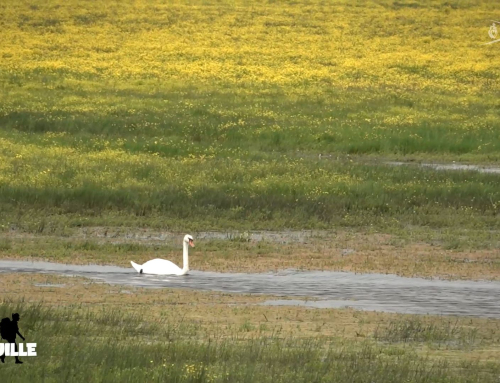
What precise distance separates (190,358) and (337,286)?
5635 mm

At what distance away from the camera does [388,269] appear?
55.9ft

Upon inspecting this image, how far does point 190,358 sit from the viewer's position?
10.2 m

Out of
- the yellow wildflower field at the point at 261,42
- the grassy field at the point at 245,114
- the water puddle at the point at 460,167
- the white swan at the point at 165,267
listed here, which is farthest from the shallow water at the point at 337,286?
the yellow wildflower field at the point at 261,42

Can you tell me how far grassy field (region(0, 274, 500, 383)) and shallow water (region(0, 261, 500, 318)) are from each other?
0.57 meters

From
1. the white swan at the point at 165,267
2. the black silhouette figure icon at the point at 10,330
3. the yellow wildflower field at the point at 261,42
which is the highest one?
the yellow wildflower field at the point at 261,42

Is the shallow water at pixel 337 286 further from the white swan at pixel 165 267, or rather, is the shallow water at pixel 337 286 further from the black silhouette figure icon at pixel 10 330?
the black silhouette figure icon at pixel 10 330

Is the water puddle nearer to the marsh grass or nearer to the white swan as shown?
the white swan

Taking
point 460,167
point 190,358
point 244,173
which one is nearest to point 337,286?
point 190,358

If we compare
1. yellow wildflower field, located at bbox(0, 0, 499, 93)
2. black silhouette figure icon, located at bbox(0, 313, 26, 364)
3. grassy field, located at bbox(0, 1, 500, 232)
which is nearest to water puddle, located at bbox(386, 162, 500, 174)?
grassy field, located at bbox(0, 1, 500, 232)

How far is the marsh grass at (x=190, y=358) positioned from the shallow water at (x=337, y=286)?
2.74 metres

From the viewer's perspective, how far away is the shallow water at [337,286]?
14219 millimetres

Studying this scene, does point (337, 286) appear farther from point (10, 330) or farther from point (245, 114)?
point (245, 114)

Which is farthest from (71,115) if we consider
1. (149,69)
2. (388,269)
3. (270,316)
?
(270,316)

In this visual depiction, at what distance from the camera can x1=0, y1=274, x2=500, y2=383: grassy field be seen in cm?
960
